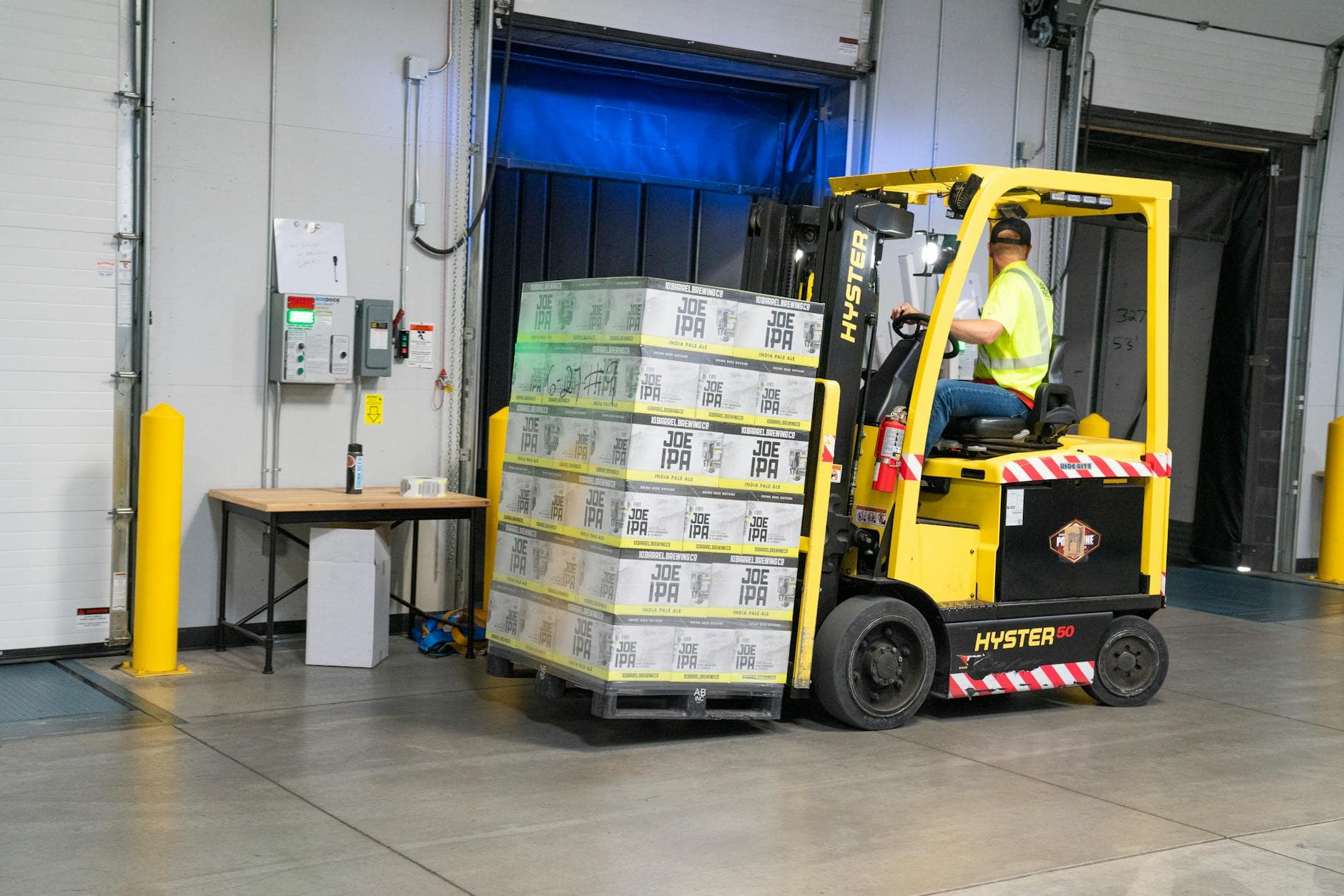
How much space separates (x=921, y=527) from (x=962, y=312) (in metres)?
3.16

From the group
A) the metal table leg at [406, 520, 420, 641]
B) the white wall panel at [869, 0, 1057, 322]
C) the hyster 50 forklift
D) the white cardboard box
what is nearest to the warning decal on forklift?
the hyster 50 forklift

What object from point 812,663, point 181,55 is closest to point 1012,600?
point 812,663

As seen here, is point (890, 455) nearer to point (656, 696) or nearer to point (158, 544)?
point (656, 696)

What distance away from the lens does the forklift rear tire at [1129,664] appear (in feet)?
23.2

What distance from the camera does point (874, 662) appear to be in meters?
6.27

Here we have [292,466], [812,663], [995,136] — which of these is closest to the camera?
[812,663]

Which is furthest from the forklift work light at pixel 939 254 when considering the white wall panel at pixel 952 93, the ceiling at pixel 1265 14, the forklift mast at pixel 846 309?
the ceiling at pixel 1265 14

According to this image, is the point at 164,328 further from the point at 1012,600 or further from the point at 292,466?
the point at 1012,600

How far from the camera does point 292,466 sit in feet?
25.7

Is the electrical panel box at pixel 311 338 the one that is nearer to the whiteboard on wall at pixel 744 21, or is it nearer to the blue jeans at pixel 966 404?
the whiteboard on wall at pixel 744 21

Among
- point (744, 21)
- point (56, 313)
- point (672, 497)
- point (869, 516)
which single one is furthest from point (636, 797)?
point (744, 21)

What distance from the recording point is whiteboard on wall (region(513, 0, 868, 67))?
8.60 meters

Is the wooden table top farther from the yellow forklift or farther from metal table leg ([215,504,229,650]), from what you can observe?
Answer: the yellow forklift

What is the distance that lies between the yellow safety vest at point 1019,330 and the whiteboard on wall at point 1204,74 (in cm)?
489
